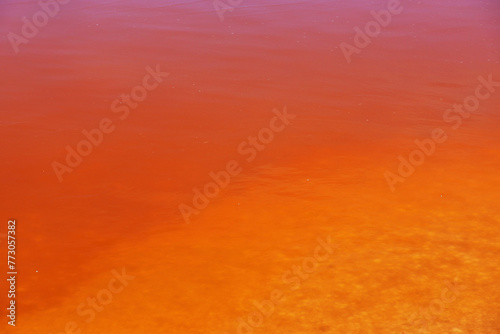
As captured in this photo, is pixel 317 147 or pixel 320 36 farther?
pixel 320 36

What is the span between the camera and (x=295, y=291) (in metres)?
2.88

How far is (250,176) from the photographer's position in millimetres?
3939

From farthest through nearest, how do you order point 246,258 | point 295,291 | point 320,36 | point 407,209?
point 320,36
point 407,209
point 246,258
point 295,291

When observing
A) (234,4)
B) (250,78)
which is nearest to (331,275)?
(250,78)

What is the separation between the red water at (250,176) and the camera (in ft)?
9.25

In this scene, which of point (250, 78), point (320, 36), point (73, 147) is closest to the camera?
point (73, 147)

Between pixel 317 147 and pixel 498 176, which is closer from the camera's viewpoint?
pixel 498 176

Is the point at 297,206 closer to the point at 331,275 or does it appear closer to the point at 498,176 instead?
the point at 331,275

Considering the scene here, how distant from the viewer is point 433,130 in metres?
4.55

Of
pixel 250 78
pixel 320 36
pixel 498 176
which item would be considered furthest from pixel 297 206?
pixel 320 36

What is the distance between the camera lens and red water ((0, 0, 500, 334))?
2.82 m

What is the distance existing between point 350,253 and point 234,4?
4.97m

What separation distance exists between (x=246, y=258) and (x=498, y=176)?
177cm

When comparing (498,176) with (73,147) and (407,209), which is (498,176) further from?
(73,147)
